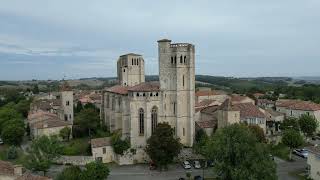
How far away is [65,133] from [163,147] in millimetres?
24105

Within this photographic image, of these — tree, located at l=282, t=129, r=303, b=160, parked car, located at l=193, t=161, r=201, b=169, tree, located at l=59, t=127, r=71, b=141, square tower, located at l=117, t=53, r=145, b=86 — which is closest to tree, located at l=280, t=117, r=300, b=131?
tree, located at l=282, t=129, r=303, b=160

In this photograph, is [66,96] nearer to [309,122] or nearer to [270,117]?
[270,117]

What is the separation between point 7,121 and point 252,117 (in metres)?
49.4

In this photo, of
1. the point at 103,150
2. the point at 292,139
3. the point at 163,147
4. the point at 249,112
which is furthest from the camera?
the point at 249,112

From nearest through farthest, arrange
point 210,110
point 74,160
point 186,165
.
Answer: point 186,165 → point 74,160 → point 210,110

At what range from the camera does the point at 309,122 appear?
7512cm

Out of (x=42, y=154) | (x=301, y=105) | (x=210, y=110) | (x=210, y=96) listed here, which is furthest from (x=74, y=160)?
(x=301, y=105)

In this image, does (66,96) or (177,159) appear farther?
(66,96)

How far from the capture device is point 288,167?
5772cm

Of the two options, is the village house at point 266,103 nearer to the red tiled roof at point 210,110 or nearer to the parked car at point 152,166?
the red tiled roof at point 210,110

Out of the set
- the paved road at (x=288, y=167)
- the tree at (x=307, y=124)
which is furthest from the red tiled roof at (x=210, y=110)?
the paved road at (x=288, y=167)

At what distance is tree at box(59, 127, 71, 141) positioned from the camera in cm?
7225

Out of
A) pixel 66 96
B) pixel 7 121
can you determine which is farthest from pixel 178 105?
pixel 7 121

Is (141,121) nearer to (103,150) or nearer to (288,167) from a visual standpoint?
(103,150)
